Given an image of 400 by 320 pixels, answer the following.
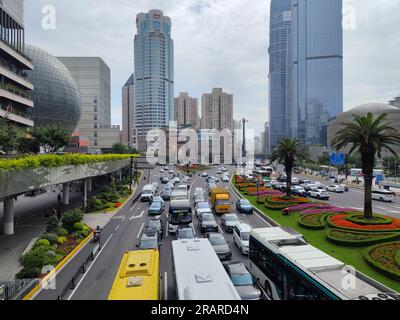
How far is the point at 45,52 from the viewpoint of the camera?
99250mm

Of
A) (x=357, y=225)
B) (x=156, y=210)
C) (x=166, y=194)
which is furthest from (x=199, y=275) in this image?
(x=166, y=194)

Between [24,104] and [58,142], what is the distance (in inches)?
876

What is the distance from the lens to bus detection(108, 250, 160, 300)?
11.0 m

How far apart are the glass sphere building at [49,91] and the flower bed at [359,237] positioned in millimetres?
92003

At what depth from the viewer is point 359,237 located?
2281 cm

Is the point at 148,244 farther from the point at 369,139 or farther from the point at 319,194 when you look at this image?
the point at 319,194

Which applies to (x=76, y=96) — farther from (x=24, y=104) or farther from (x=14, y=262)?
(x=14, y=262)

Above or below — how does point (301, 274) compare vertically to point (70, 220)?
above

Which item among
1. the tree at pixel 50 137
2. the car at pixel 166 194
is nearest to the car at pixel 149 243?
the car at pixel 166 194

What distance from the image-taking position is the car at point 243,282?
14.4 meters

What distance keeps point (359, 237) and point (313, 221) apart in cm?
647

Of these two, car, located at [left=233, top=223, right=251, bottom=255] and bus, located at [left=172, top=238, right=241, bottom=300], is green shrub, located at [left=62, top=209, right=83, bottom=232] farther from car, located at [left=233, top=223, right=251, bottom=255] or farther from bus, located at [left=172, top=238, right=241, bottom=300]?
bus, located at [left=172, top=238, right=241, bottom=300]

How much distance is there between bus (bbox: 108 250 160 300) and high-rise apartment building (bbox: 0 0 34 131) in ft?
177

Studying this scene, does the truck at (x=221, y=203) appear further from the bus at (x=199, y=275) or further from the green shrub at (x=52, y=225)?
the bus at (x=199, y=275)
